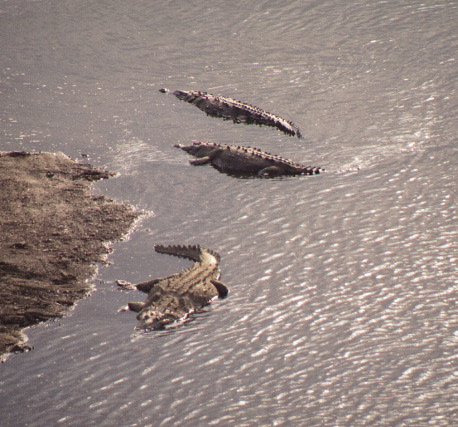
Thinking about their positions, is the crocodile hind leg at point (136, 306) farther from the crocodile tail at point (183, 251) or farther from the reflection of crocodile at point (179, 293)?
the crocodile tail at point (183, 251)

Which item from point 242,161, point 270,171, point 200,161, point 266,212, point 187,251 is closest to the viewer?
point 187,251

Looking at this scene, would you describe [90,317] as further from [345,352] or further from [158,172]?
[158,172]

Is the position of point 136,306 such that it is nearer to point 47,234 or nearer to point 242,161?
point 47,234

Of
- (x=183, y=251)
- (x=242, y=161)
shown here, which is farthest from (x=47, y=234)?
(x=242, y=161)

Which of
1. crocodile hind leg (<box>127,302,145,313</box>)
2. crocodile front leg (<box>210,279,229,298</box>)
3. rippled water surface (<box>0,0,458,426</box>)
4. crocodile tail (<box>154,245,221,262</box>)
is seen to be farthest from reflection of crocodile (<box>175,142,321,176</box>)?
crocodile hind leg (<box>127,302,145,313</box>)

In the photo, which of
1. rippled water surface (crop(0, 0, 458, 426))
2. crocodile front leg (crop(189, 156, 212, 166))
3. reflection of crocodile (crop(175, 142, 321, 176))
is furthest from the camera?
crocodile front leg (crop(189, 156, 212, 166))

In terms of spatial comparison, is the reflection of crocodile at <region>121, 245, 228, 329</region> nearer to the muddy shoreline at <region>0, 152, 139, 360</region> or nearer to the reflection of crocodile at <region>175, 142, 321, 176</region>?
the muddy shoreline at <region>0, 152, 139, 360</region>

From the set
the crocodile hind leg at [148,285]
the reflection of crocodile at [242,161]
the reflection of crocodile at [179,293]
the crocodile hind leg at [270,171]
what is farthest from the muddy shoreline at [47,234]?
the crocodile hind leg at [270,171]
